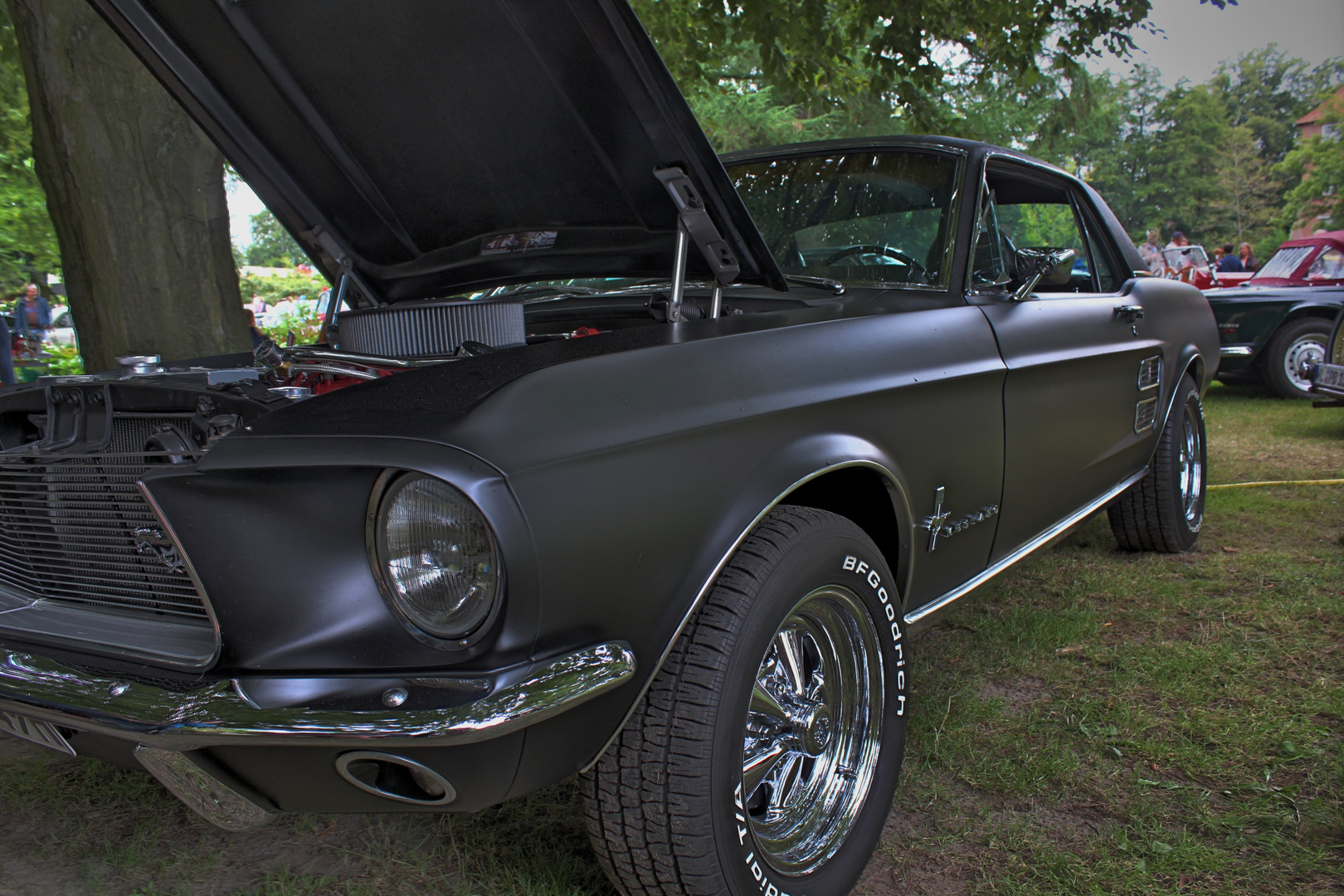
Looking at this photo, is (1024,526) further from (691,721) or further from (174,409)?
(174,409)

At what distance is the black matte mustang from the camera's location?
1258 millimetres

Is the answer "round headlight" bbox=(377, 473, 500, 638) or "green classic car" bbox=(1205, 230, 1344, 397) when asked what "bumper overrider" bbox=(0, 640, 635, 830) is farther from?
"green classic car" bbox=(1205, 230, 1344, 397)

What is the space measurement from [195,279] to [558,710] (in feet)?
11.4

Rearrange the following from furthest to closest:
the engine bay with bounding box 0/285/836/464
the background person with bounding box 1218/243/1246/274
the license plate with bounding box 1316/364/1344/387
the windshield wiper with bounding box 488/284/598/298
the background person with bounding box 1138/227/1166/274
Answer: the background person with bounding box 1218/243/1246/274, the background person with bounding box 1138/227/1166/274, the license plate with bounding box 1316/364/1344/387, the windshield wiper with bounding box 488/284/598/298, the engine bay with bounding box 0/285/836/464

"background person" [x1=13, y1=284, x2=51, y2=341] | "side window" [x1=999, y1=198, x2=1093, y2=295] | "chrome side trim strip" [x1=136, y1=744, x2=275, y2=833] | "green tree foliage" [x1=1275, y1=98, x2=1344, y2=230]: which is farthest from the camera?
"green tree foliage" [x1=1275, y1=98, x2=1344, y2=230]

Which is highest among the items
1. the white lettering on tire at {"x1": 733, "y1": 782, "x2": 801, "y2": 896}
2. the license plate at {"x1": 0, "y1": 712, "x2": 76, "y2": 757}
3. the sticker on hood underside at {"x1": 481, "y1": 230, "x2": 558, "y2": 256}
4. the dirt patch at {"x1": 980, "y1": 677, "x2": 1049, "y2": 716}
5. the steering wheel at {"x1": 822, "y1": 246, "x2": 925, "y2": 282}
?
the sticker on hood underside at {"x1": 481, "y1": 230, "x2": 558, "y2": 256}

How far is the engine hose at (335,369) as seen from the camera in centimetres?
186

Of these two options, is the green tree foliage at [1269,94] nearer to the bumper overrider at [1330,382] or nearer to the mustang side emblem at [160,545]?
the bumper overrider at [1330,382]

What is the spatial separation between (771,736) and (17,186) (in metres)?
9.76

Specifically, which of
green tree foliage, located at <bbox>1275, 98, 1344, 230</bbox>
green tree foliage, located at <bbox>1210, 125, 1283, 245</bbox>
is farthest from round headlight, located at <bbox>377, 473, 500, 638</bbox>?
green tree foliage, located at <bbox>1210, 125, 1283, 245</bbox>

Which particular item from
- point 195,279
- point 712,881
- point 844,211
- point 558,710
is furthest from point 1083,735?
point 195,279

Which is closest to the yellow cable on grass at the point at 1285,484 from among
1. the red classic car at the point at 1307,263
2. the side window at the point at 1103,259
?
the side window at the point at 1103,259

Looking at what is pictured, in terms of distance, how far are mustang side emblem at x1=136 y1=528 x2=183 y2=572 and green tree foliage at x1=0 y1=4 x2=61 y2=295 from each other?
5643 millimetres

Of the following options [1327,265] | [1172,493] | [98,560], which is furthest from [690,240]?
[1327,265]
